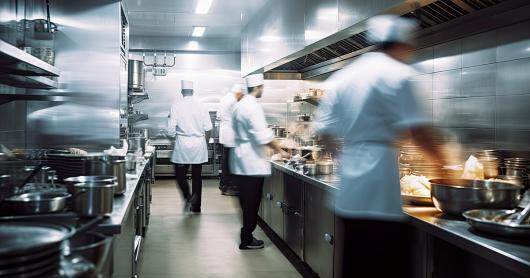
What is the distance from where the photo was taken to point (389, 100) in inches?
89.5

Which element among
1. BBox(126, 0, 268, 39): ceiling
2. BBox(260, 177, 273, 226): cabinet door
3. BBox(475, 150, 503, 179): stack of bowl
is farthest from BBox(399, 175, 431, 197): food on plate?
BBox(126, 0, 268, 39): ceiling

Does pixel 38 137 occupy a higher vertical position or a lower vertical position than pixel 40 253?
higher

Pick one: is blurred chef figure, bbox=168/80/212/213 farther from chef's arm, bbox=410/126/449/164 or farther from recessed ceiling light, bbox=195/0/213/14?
chef's arm, bbox=410/126/449/164

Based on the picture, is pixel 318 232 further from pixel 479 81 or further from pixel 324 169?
pixel 479 81

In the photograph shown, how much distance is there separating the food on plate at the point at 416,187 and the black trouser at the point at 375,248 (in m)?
0.45

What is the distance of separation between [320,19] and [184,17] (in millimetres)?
4322

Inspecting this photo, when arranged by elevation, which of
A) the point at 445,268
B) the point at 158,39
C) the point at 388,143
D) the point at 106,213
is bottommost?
the point at 445,268

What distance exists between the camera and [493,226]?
2.02 m

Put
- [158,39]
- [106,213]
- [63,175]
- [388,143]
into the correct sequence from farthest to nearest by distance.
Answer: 1. [158,39]
2. [63,175]
3. [388,143]
4. [106,213]

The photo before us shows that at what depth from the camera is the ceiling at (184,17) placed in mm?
7184

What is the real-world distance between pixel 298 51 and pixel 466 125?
7.55ft

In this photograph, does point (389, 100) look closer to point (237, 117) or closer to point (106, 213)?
point (106, 213)

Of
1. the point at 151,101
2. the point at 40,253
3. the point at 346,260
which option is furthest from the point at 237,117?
the point at 151,101

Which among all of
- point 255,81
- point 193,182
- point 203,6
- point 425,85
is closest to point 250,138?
point 255,81
